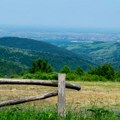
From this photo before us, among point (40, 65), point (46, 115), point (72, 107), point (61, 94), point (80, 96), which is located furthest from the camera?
point (40, 65)

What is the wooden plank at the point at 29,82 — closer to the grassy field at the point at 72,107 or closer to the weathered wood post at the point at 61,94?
the weathered wood post at the point at 61,94

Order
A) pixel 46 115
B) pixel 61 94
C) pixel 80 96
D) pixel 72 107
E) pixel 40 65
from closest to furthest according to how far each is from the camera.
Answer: pixel 46 115 → pixel 61 94 → pixel 72 107 → pixel 80 96 → pixel 40 65

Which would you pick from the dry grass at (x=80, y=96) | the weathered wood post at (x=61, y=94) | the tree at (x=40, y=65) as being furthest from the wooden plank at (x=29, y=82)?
the tree at (x=40, y=65)

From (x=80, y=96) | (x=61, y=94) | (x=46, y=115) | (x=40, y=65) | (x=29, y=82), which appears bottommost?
(x=40, y=65)

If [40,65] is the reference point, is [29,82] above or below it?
above

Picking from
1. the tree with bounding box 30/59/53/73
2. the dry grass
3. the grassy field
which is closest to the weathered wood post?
the grassy field

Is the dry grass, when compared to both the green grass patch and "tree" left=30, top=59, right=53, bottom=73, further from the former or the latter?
"tree" left=30, top=59, right=53, bottom=73

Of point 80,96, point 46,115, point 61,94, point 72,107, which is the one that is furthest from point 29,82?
point 80,96

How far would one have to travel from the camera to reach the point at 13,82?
12016 mm

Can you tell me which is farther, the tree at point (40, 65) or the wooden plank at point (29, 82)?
the tree at point (40, 65)

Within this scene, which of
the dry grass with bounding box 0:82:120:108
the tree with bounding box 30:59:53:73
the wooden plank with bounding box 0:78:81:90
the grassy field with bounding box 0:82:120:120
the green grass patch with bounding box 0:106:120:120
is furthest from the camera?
the tree with bounding box 30:59:53:73

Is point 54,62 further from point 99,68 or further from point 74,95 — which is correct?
point 74,95

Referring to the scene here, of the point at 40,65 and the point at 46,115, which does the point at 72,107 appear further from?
the point at 40,65

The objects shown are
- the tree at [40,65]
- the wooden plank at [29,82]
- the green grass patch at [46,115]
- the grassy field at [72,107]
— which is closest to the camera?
the green grass patch at [46,115]
